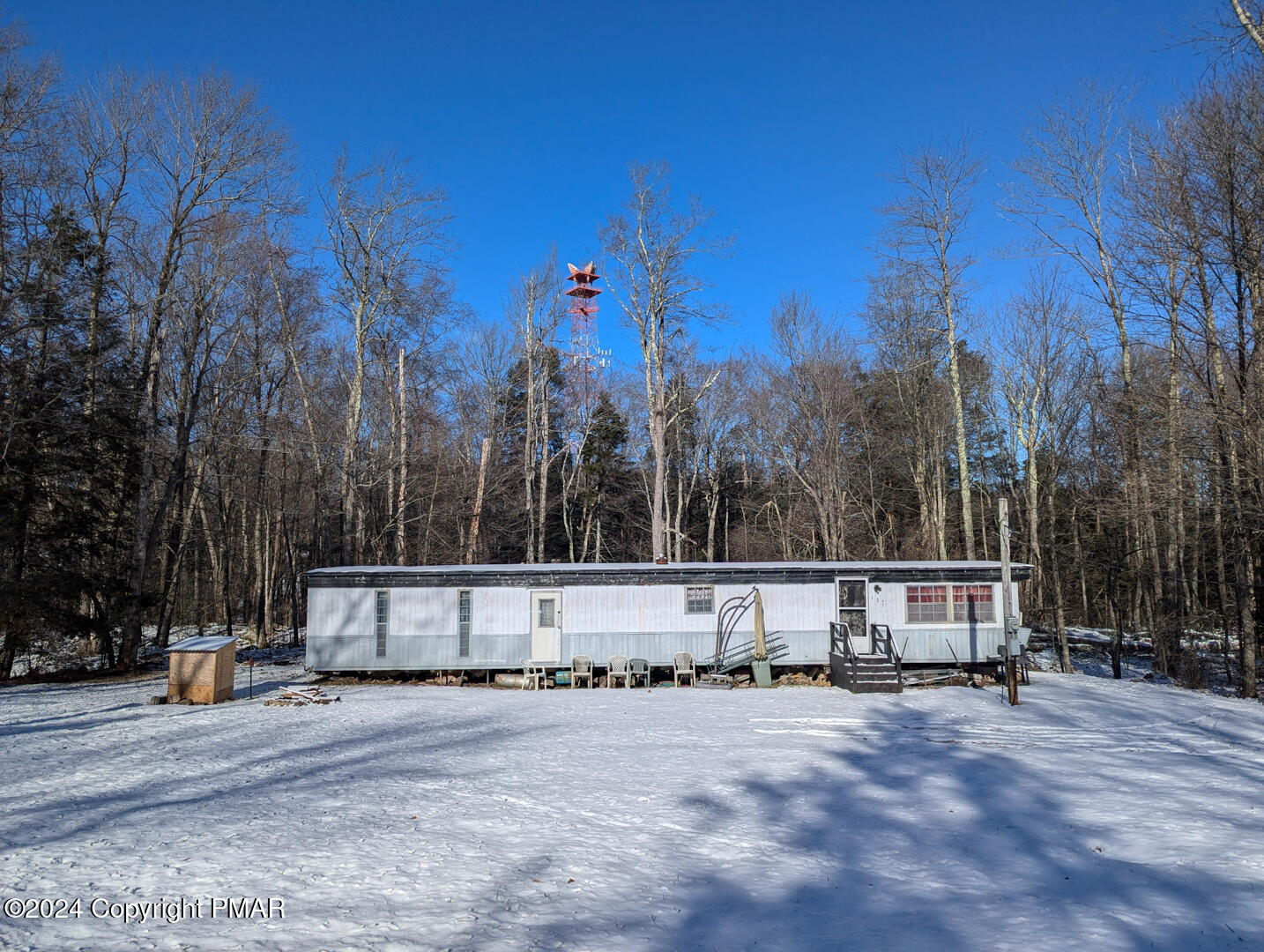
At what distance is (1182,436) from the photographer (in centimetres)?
1526

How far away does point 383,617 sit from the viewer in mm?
17656

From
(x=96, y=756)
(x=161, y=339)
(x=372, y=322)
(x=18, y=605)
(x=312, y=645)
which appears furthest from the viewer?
(x=372, y=322)

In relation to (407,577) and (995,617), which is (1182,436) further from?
(407,577)

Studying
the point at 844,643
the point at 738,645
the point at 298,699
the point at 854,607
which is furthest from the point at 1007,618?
the point at 298,699

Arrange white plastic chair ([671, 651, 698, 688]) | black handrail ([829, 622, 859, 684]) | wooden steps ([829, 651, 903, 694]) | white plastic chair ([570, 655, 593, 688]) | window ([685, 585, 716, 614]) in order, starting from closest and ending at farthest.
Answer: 1. wooden steps ([829, 651, 903, 694])
2. black handrail ([829, 622, 859, 684])
3. white plastic chair ([671, 651, 698, 688])
4. white plastic chair ([570, 655, 593, 688])
5. window ([685, 585, 716, 614])

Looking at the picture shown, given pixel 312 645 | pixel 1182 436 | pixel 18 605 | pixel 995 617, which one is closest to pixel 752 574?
pixel 995 617

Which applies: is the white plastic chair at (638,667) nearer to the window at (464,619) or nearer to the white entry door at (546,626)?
the white entry door at (546,626)

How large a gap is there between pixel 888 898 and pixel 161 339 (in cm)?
2039

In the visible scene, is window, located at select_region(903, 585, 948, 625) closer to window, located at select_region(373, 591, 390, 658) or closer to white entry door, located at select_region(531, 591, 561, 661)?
white entry door, located at select_region(531, 591, 561, 661)

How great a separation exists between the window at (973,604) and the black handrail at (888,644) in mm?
1699

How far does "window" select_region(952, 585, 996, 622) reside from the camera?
58.9 ft

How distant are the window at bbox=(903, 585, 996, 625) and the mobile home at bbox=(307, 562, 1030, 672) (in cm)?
3

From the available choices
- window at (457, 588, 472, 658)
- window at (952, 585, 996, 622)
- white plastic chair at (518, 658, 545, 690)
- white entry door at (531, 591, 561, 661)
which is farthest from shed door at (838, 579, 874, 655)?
window at (457, 588, 472, 658)

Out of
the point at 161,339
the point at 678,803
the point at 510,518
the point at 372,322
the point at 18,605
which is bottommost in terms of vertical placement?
the point at 678,803
